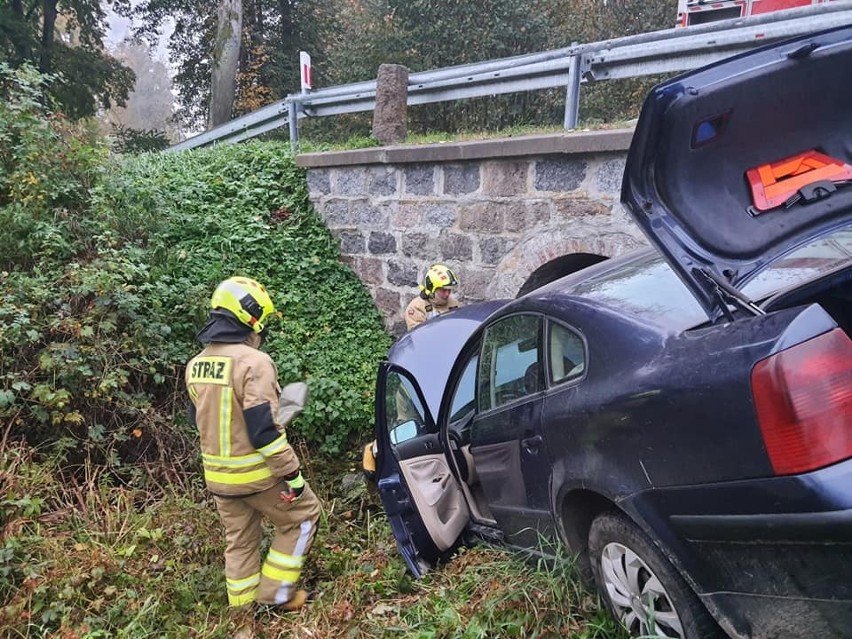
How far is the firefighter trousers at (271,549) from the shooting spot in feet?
12.9

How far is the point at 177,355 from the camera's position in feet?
19.0

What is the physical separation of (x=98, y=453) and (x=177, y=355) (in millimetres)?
1079

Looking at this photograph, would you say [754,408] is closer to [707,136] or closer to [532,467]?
[707,136]

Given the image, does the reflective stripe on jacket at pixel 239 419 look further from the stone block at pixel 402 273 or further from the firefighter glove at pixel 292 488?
the stone block at pixel 402 273

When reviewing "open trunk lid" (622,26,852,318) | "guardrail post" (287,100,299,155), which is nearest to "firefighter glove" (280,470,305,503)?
"open trunk lid" (622,26,852,318)

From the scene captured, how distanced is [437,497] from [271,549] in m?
1.18

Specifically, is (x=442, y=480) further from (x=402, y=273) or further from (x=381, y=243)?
(x=381, y=243)

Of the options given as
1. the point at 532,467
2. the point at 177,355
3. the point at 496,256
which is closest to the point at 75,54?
the point at 177,355

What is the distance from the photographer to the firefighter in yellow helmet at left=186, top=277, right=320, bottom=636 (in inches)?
145

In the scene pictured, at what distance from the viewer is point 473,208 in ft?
19.2

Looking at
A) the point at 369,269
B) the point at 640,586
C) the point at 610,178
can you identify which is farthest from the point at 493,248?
the point at 640,586

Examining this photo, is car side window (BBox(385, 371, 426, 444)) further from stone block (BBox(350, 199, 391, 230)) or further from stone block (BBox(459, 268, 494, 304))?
stone block (BBox(350, 199, 391, 230))

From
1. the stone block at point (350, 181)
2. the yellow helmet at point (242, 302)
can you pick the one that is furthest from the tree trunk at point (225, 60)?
the yellow helmet at point (242, 302)

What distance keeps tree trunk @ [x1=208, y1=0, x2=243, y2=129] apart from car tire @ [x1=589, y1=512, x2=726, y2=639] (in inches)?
530
